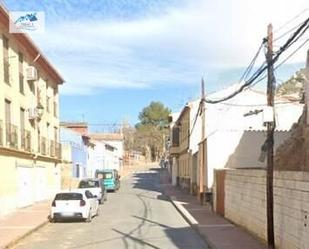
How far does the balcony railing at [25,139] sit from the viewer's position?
33062 millimetres

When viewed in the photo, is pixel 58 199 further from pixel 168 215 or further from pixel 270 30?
pixel 270 30

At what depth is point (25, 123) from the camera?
1373 inches

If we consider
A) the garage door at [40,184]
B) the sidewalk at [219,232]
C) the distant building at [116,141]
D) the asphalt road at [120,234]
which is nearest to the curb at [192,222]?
the sidewalk at [219,232]

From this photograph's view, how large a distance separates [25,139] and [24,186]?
2530 mm

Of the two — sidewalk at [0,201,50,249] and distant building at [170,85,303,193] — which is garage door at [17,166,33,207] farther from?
distant building at [170,85,303,193]

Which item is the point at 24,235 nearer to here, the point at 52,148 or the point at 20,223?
the point at 20,223

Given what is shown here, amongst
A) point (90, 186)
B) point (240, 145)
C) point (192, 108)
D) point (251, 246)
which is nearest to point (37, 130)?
point (90, 186)

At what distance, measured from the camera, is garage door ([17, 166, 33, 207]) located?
32219 millimetres

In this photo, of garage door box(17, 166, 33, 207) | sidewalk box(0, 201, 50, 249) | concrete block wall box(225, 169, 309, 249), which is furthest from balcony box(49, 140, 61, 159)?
concrete block wall box(225, 169, 309, 249)

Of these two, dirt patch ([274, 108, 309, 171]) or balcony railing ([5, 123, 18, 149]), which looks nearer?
dirt patch ([274, 108, 309, 171])

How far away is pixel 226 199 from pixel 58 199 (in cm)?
704

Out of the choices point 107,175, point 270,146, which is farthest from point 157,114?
point 270,146

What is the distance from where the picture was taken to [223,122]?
49.9 meters

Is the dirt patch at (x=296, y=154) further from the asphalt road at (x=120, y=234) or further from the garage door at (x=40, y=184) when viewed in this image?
the garage door at (x=40, y=184)
